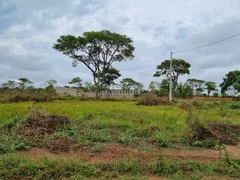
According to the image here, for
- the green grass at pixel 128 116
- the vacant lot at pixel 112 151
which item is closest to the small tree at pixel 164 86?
the green grass at pixel 128 116

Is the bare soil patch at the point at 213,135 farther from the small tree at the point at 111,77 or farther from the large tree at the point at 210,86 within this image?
the large tree at the point at 210,86

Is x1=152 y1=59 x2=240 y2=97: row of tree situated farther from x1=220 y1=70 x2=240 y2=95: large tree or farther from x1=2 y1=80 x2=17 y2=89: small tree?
x1=2 y1=80 x2=17 y2=89: small tree

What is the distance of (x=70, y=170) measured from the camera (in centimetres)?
293

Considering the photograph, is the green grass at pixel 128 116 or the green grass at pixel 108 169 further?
the green grass at pixel 128 116

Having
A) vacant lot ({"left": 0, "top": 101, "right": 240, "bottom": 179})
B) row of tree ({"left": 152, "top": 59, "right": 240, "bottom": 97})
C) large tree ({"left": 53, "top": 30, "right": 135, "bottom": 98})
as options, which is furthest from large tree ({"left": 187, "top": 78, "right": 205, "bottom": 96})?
vacant lot ({"left": 0, "top": 101, "right": 240, "bottom": 179})

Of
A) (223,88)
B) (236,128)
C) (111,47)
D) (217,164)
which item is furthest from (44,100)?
(223,88)

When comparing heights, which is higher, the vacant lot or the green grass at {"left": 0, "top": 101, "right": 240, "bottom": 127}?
the green grass at {"left": 0, "top": 101, "right": 240, "bottom": 127}

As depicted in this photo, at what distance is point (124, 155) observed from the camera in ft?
11.9

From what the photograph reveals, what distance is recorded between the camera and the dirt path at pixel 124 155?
11.4ft

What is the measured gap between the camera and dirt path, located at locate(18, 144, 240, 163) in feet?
11.4

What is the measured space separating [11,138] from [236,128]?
18.5ft

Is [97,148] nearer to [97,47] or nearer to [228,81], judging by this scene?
[97,47]

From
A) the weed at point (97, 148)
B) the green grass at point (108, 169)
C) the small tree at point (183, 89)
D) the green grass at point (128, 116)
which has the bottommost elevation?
the green grass at point (108, 169)

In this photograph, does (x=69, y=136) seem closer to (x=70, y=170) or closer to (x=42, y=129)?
(x=42, y=129)
